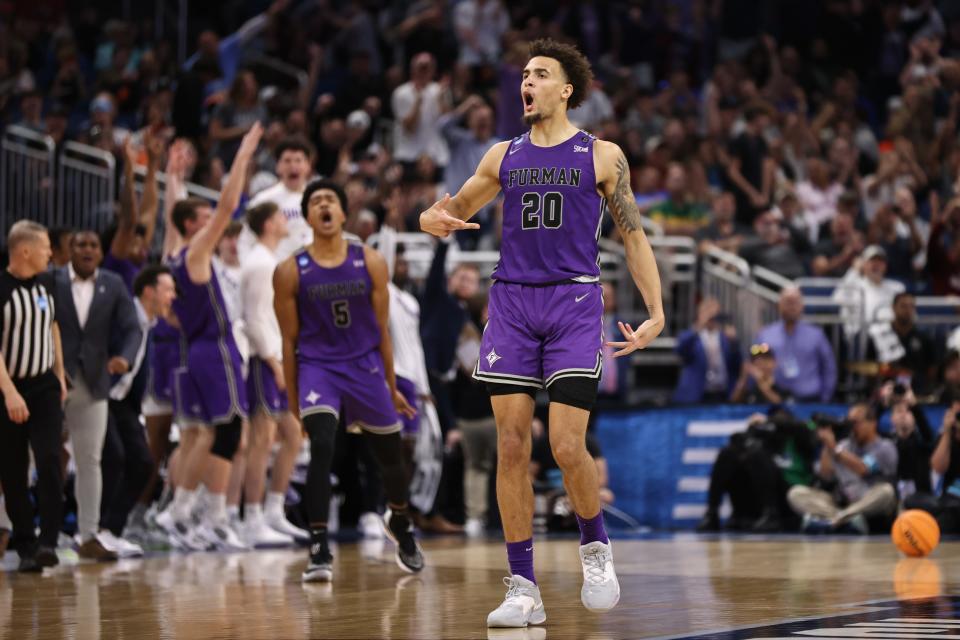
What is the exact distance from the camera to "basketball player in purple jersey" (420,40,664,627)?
7.25 meters

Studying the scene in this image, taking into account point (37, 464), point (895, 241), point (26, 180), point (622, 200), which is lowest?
point (37, 464)

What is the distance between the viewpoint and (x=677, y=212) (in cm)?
1891

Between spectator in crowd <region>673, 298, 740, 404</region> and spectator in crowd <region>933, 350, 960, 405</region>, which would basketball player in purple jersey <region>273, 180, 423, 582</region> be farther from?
spectator in crowd <region>933, 350, 960, 405</region>

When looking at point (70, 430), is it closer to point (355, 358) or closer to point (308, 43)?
point (355, 358)

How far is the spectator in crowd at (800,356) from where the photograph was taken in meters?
16.4

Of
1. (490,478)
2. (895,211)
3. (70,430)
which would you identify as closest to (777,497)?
(490,478)

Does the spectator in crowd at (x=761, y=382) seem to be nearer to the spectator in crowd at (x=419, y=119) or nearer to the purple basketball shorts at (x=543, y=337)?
the spectator in crowd at (x=419, y=119)

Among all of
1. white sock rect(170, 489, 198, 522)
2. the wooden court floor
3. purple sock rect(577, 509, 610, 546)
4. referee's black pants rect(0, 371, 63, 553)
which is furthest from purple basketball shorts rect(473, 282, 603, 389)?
white sock rect(170, 489, 198, 522)

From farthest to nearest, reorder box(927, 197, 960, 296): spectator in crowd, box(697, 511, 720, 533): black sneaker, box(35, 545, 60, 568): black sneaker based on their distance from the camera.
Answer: box(927, 197, 960, 296): spectator in crowd → box(697, 511, 720, 533): black sneaker → box(35, 545, 60, 568): black sneaker

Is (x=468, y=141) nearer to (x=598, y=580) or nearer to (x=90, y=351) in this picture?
(x=90, y=351)

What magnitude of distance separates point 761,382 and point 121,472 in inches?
268

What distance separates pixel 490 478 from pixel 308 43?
29.2ft

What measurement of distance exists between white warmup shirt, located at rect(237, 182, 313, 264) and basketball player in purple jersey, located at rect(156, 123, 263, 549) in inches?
27.8

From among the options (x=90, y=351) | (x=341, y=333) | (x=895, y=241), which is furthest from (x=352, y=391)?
(x=895, y=241)
